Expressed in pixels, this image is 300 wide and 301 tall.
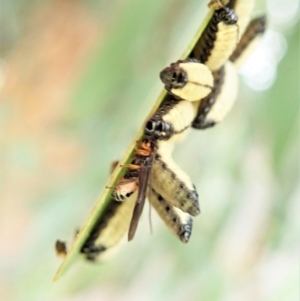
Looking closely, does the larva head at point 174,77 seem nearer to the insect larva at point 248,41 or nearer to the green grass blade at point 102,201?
the green grass blade at point 102,201

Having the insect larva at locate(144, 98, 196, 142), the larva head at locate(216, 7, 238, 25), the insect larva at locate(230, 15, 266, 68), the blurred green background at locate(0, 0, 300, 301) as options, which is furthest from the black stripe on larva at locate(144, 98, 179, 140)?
the blurred green background at locate(0, 0, 300, 301)

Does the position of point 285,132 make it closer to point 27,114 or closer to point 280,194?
point 280,194

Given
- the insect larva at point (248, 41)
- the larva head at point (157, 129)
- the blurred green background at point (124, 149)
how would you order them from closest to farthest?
1. the larva head at point (157, 129)
2. the insect larva at point (248, 41)
3. the blurred green background at point (124, 149)

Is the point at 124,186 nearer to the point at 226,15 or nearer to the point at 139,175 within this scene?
the point at 139,175

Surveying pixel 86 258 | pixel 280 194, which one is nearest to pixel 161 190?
pixel 86 258

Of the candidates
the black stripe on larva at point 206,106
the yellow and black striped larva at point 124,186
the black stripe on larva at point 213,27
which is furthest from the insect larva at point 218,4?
the yellow and black striped larva at point 124,186

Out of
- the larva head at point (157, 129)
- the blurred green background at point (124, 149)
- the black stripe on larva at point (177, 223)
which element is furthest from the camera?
the blurred green background at point (124, 149)
